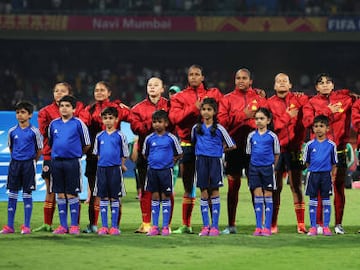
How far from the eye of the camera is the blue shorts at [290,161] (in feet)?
39.6

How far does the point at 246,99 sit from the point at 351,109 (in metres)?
1.26

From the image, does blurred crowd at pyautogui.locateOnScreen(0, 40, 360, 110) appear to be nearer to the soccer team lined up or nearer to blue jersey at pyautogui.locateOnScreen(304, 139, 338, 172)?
the soccer team lined up

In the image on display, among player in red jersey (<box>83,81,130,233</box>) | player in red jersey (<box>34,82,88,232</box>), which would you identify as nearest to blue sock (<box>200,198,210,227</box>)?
player in red jersey (<box>83,81,130,233</box>)

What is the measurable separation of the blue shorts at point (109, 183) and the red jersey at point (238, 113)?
1378 mm

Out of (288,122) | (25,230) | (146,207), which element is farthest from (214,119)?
(25,230)

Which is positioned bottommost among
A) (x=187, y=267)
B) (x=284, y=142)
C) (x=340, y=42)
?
(x=187, y=267)

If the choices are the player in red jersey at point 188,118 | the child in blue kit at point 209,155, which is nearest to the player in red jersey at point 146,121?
the player in red jersey at point 188,118

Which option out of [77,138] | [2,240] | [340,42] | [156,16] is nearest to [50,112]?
[77,138]

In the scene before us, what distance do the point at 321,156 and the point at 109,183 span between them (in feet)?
7.93

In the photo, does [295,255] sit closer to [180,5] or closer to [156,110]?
[156,110]

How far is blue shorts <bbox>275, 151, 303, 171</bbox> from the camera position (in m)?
12.1

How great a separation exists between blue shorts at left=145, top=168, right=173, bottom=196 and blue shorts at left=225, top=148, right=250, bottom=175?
2.48 feet

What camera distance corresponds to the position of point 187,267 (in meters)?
9.27

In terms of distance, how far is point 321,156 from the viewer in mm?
11711
